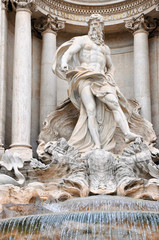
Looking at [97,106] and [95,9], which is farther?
[95,9]

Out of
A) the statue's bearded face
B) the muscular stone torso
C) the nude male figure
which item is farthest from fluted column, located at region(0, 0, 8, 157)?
the statue's bearded face

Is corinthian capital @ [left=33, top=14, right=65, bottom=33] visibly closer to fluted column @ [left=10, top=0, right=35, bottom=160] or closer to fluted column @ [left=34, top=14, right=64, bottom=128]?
fluted column @ [left=34, top=14, right=64, bottom=128]

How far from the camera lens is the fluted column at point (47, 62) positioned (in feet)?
51.8

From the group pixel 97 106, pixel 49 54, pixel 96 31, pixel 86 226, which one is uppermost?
pixel 96 31

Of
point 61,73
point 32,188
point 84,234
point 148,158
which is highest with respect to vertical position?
point 61,73

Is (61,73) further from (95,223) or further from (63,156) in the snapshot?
(95,223)

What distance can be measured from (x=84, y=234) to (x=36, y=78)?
8.63 meters

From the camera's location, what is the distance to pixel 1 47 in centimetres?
1462

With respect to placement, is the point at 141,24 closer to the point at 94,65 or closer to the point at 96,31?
the point at 96,31

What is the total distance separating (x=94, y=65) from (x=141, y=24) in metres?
2.74

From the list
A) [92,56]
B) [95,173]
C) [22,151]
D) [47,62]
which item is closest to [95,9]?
[47,62]

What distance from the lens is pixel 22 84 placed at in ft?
47.9

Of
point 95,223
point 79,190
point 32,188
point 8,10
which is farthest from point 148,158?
point 8,10

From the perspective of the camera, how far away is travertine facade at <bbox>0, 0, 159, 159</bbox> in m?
14.6
